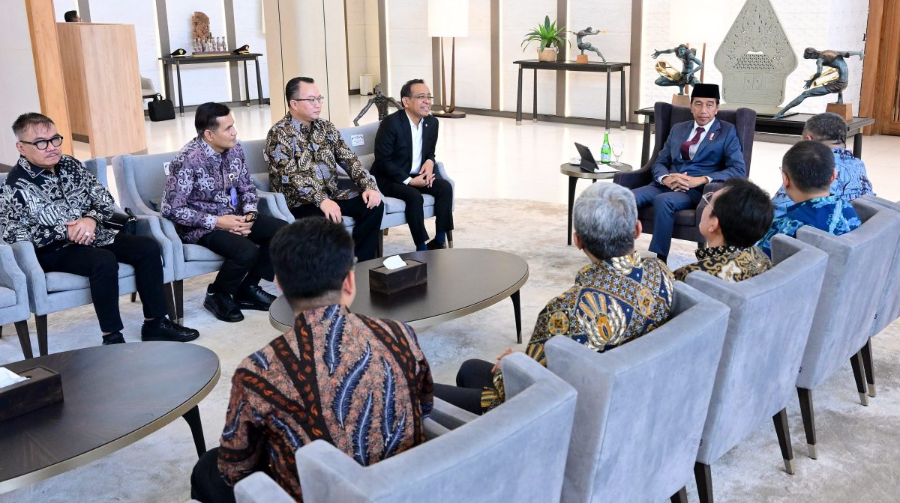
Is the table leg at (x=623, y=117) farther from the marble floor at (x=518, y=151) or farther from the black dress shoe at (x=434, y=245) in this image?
the black dress shoe at (x=434, y=245)

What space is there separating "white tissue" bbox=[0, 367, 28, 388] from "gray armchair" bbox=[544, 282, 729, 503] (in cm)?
179

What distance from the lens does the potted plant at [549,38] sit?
12.6 m

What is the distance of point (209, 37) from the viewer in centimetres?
1455

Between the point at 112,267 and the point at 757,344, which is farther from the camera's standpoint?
the point at 112,267

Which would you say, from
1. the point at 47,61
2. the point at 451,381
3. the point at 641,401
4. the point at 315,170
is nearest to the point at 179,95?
the point at 47,61

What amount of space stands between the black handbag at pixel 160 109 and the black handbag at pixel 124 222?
9.21 m

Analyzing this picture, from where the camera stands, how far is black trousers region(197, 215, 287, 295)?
16.2 ft

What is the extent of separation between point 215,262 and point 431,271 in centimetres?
140

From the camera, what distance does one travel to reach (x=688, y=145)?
5934 millimetres

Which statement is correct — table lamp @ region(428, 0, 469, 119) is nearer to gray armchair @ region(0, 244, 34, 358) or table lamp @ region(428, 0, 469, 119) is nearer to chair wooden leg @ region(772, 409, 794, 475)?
gray armchair @ region(0, 244, 34, 358)

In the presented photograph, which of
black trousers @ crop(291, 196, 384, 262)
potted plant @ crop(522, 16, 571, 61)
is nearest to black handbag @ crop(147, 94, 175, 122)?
potted plant @ crop(522, 16, 571, 61)

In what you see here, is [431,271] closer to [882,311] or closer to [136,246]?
[136,246]

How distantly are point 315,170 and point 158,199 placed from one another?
1.01 metres

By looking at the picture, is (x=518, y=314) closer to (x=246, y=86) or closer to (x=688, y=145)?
(x=688, y=145)
